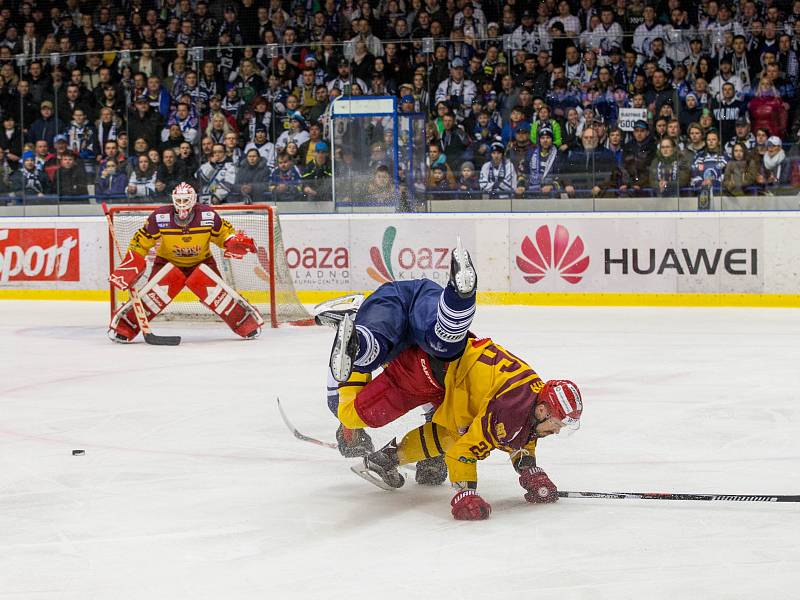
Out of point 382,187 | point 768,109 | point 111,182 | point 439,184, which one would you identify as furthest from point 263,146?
point 768,109

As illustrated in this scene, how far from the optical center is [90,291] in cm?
1186

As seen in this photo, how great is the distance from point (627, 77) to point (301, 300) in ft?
11.6

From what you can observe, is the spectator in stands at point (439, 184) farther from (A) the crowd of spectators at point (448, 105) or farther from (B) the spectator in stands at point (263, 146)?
(B) the spectator in stands at point (263, 146)

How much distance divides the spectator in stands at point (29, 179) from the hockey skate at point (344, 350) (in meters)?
8.76

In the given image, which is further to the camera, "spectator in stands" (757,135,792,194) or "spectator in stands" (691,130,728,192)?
"spectator in stands" (691,130,728,192)

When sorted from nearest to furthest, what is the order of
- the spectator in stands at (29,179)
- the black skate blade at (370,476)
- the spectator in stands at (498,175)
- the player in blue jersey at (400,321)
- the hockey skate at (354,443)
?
the player in blue jersey at (400,321)
the black skate blade at (370,476)
the hockey skate at (354,443)
the spectator in stands at (498,175)
the spectator in stands at (29,179)

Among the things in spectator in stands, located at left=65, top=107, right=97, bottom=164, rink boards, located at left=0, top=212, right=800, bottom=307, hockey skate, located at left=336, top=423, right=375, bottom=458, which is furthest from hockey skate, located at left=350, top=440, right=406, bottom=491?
spectator in stands, located at left=65, top=107, right=97, bottom=164

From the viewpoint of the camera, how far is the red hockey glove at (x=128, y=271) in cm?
911

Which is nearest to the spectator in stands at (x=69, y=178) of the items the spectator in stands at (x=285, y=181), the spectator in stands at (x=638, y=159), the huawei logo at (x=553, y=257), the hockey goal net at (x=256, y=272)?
the hockey goal net at (x=256, y=272)

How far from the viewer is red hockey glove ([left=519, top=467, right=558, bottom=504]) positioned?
4.35 metres

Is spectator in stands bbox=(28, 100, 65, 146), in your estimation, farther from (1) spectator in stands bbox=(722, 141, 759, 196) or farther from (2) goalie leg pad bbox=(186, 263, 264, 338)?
(1) spectator in stands bbox=(722, 141, 759, 196)

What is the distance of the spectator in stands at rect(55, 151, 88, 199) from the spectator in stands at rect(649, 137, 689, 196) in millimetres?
5356

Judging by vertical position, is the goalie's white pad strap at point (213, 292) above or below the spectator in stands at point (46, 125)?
below

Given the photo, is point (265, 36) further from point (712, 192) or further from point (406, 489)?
point (406, 489)
